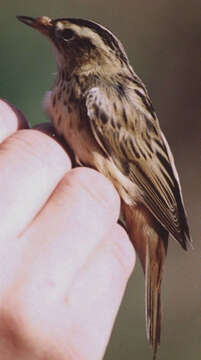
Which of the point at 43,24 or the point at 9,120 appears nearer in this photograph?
the point at 9,120

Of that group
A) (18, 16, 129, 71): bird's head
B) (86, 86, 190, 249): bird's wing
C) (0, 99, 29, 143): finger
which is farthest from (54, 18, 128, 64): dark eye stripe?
(0, 99, 29, 143): finger

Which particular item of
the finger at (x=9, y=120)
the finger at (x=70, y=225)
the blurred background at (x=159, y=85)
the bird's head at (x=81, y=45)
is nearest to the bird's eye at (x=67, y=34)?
the bird's head at (x=81, y=45)

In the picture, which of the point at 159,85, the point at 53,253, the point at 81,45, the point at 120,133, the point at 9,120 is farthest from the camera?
the point at 159,85

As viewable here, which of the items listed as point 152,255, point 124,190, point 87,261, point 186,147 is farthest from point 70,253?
point 186,147

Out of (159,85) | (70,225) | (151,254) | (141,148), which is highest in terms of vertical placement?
(70,225)

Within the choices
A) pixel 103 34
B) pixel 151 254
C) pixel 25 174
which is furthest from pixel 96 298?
pixel 103 34

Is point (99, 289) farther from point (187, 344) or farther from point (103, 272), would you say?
point (187, 344)

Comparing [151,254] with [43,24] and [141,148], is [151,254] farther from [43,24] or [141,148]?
[43,24]
